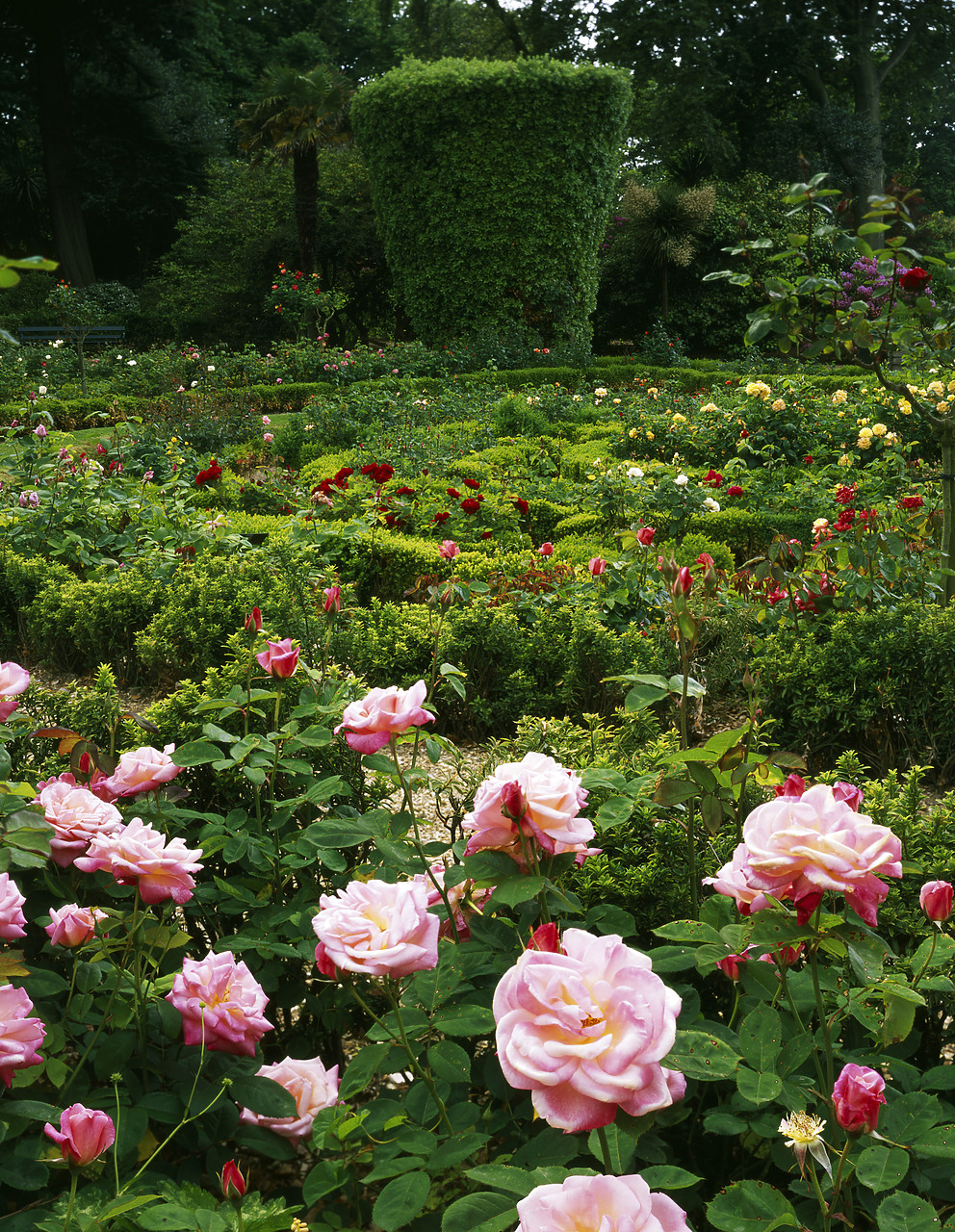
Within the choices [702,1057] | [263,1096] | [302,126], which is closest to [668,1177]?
[702,1057]

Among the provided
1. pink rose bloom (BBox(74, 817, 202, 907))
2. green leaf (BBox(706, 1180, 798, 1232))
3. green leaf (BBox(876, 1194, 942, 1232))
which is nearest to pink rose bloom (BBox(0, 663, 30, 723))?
pink rose bloom (BBox(74, 817, 202, 907))

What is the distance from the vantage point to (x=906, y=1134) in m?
0.97

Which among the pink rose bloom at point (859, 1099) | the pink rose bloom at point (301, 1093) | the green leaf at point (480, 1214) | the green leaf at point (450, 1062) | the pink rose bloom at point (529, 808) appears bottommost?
the pink rose bloom at point (301, 1093)

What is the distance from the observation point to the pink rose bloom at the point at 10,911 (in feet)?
3.68

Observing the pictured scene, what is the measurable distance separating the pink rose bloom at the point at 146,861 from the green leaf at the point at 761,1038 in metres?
0.68

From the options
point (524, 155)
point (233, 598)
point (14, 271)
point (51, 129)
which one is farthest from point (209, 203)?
point (14, 271)

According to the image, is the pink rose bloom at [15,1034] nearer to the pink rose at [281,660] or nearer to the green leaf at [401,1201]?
the green leaf at [401,1201]

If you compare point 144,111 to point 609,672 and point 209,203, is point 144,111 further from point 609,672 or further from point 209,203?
point 609,672

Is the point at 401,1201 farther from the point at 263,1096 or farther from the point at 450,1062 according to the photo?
the point at 263,1096

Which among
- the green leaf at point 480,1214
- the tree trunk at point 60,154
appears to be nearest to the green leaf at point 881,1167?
the green leaf at point 480,1214

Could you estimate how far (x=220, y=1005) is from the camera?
113 cm

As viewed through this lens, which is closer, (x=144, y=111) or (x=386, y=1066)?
(x=386, y=1066)

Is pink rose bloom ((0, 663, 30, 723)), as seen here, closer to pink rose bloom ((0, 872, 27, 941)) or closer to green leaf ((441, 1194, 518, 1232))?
pink rose bloom ((0, 872, 27, 941))

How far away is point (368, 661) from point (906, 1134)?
107 inches
